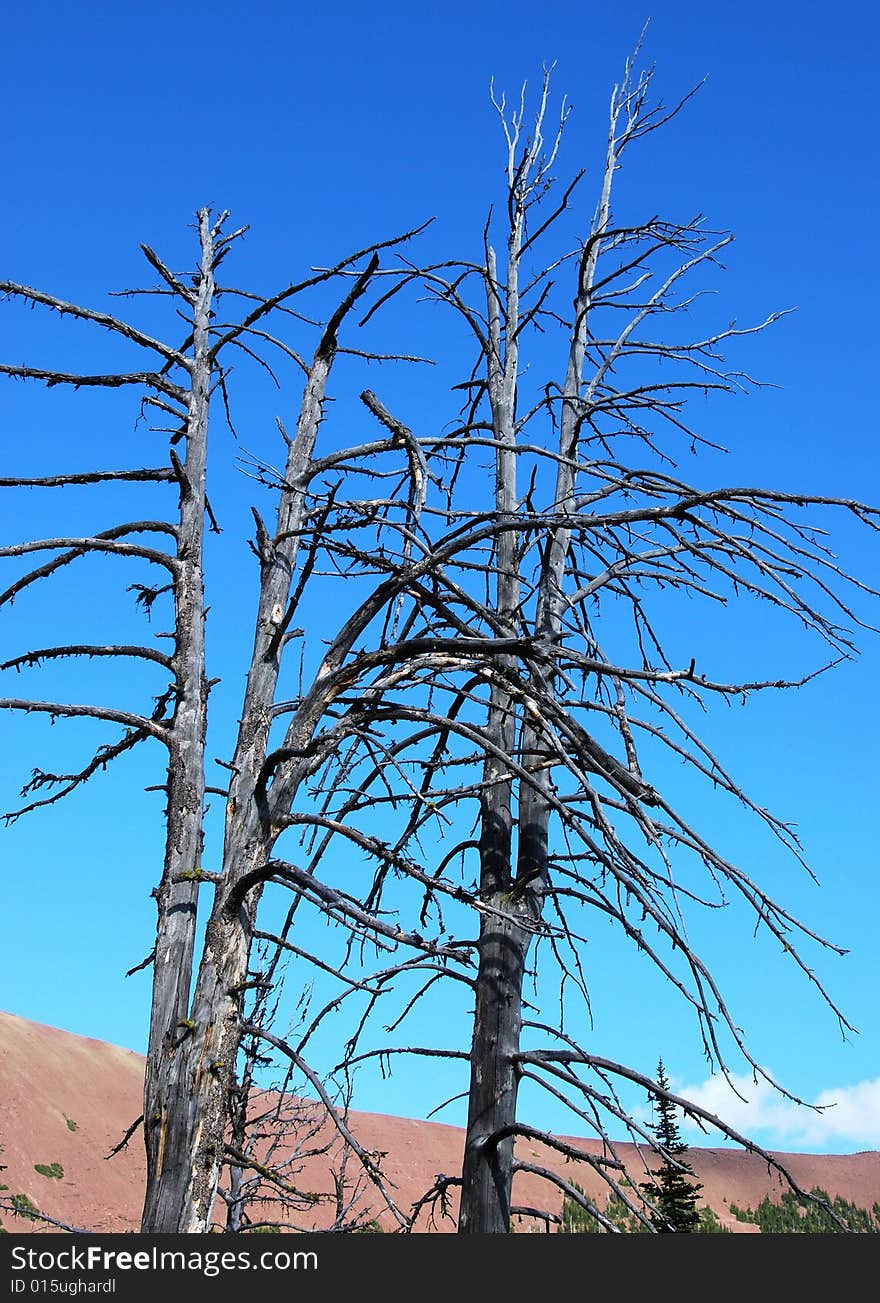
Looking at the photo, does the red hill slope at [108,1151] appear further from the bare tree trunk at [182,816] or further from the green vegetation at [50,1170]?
the bare tree trunk at [182,816]

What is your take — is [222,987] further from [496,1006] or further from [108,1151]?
[108,1151]

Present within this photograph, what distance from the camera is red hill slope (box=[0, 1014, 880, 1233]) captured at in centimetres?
3306

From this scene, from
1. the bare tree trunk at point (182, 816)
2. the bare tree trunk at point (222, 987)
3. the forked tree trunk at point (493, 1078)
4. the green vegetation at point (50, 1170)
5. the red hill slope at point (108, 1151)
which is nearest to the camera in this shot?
the bare tree trunk at point (222, 987)

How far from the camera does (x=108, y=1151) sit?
3984cm

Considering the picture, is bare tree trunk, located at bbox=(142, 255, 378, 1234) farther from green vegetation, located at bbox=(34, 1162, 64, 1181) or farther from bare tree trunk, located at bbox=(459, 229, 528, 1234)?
green vegetation, located at bbox=(34, 1162, 64, 1181)

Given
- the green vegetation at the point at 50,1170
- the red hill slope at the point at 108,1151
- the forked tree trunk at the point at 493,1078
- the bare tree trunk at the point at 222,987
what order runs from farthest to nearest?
the green vegetation at the point at 50,1170, the red hill slope at the point at 108,1151, the forked tree trunk at the point at 493,1078, the bare tree trunk at the point at 222,987

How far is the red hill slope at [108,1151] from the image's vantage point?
33.1 metres

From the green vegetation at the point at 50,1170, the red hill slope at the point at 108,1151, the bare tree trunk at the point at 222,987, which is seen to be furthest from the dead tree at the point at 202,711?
the green vegetation at the point at 50,1170

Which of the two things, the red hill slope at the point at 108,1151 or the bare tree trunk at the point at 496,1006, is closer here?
the bare tree trunk at the point at 496,1006

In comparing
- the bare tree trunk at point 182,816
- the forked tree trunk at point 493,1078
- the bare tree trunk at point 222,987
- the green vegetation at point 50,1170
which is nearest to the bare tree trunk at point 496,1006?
the forked tree trunk at point 493,1078

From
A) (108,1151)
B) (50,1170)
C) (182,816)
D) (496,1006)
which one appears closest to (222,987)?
(182,816)

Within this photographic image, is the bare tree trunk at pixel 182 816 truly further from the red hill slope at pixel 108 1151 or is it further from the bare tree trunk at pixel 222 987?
the red hill slope at pixel 108 1151

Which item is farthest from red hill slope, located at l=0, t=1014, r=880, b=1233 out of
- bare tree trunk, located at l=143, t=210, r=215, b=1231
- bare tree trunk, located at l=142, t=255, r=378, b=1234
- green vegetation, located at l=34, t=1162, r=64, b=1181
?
bare tree trunk, located at l=142, t=255, r=378, b=1234

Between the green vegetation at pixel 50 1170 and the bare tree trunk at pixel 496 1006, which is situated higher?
the green vegetation at pixel 50 1170
